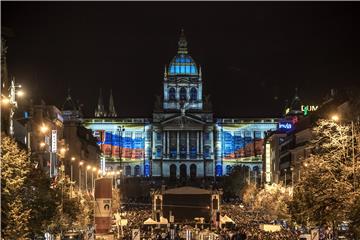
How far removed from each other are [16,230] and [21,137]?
4424 cm

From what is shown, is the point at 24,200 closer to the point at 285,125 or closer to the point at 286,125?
the point at 286,125

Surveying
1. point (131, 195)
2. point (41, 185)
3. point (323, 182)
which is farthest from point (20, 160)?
point (131, 195)

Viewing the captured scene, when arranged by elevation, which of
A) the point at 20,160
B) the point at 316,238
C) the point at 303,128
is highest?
the point at 303,128

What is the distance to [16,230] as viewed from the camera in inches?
1795

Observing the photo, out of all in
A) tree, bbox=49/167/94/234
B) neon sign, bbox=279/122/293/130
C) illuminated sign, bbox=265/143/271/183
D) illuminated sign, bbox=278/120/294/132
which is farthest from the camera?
illuminated sign, bbox=265/143/271/183

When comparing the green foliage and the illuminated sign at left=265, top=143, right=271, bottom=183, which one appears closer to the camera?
the green foliage

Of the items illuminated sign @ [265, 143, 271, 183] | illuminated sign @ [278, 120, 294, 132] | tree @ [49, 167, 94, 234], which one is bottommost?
tree @ [49, 167, 94, 234]

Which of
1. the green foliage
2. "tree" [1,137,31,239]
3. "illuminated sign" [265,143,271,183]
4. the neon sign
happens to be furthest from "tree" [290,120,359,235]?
"illuminated sign" [265,143,271,183]

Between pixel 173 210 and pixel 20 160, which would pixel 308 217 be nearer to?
pixel 20 160

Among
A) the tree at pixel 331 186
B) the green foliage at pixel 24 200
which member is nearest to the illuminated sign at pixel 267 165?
the green foliage at pixel 24 200

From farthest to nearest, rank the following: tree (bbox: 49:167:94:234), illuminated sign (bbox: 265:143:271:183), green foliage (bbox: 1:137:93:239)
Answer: illuminated sign (bbox: 265:143:271:183), tree (bbox: 49:167:94:234), green foliage (bbox: 1:137:93:239)

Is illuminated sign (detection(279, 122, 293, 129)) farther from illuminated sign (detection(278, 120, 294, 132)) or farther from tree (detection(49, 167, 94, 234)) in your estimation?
tree (detection(49, 167, 94, 234))

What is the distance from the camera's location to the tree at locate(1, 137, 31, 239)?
4556cm

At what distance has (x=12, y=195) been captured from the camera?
47812 mm
